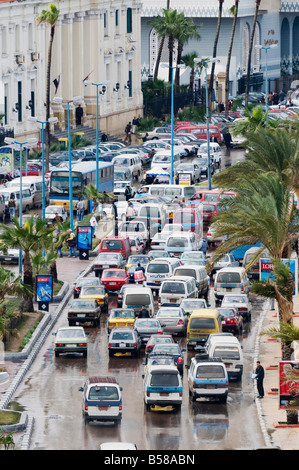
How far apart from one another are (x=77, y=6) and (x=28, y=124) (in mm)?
13019

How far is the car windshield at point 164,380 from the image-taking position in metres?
38.5

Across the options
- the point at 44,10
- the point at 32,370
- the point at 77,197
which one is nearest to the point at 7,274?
the point at 32,370

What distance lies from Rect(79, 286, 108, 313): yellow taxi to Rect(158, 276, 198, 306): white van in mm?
2160

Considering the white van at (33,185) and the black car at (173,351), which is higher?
the black car at (173,351)

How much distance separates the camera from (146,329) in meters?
46.9

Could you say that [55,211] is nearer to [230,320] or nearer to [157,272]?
[157,272]

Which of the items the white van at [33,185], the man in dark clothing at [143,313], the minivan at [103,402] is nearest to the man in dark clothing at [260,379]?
the minivan at [103,402]

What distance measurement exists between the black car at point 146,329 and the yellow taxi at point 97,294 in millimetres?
5646

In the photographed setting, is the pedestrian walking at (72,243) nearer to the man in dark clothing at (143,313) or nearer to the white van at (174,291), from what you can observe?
the white van at (174,291)

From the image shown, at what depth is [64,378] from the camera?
43312 millimetres

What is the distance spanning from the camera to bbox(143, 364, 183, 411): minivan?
126ft

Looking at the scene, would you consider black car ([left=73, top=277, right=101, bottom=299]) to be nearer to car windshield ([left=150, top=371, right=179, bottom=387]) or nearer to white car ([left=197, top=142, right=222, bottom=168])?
car windshield ([left=150, top=371, right=179, bottom=387])

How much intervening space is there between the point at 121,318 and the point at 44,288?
4.75 m

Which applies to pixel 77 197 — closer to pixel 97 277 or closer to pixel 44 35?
pixel 97 277
